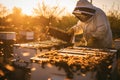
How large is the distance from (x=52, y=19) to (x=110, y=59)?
77.4ft

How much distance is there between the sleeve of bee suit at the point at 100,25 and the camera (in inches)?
247

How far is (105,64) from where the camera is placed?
3.26 meters

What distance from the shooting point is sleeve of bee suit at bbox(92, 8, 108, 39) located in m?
6.28

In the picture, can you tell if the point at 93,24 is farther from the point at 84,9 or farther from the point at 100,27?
the point at 84,9

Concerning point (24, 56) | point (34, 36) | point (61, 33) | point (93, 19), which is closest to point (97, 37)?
point (93, 19)

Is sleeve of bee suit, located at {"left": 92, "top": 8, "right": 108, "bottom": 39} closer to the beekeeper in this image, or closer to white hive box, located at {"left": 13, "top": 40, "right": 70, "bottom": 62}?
the beekeeper

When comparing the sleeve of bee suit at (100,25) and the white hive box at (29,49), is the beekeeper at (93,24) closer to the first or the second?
the sleeve of bee suit at (100,25)

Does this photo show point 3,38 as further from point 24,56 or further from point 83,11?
point 83,11

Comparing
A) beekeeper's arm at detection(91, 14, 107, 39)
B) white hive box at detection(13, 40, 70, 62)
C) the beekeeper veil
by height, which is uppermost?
the beekeeper veil

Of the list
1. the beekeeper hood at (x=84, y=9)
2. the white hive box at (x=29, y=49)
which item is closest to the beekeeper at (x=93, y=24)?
the beekeeper hood at (x=84, y=9)

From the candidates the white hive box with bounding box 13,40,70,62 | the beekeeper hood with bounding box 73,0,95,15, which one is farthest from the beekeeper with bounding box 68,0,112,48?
the white hive box with bounding box 13,40,70,62

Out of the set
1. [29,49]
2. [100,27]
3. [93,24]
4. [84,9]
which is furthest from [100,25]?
[29,49]

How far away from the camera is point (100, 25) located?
6.38 meters

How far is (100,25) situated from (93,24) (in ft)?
0.80
